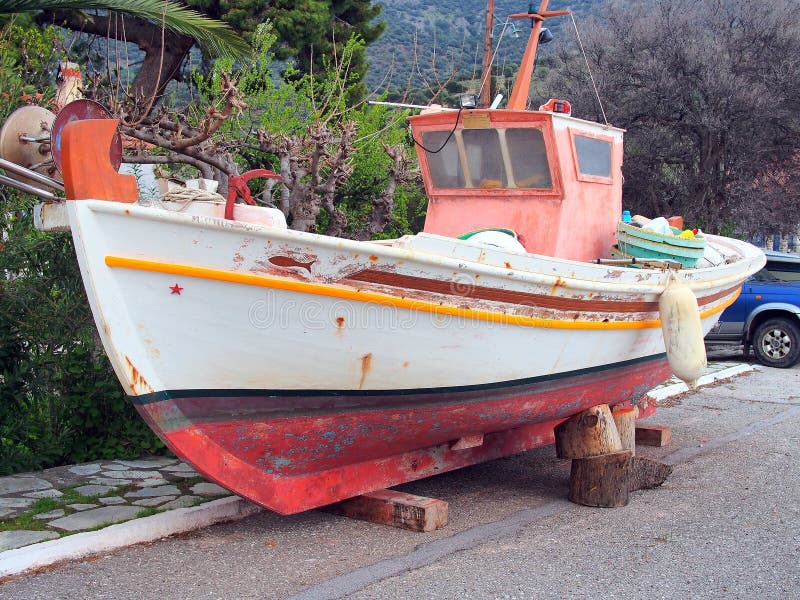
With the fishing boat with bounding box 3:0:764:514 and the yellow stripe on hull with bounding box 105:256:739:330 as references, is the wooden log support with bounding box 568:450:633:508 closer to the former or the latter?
the fishing boat with bounding box 3:0:764:514

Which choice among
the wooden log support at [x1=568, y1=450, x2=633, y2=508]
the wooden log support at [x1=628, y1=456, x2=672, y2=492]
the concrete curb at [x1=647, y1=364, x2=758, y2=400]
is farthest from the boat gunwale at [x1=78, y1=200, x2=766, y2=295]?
the concrete curb at [x1=647, y1=364, x2=758, y2=400]

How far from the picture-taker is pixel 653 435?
7371 millimetres

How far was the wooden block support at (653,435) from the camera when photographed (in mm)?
7348

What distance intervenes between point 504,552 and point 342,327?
153 cm

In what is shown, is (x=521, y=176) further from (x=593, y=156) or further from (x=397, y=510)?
(x=397, y=510)

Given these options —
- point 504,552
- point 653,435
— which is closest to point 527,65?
point 653,435

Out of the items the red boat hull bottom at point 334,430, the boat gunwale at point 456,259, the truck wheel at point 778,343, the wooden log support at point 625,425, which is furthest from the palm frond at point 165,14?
the truck wheel at point 778,343

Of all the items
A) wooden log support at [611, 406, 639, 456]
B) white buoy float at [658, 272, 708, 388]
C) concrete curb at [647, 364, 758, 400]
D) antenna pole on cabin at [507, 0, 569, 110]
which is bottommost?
concrete curb at [647, 364, 758, 400]

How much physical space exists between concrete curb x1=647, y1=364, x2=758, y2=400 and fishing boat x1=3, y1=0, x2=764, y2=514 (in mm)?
3485

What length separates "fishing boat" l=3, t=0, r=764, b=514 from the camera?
12.8 feet

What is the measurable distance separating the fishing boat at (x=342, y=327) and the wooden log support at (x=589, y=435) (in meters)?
0.10

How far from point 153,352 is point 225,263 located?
0.57 metres

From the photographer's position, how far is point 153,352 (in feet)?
13.3

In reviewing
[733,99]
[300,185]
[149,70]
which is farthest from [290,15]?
[300,185]
